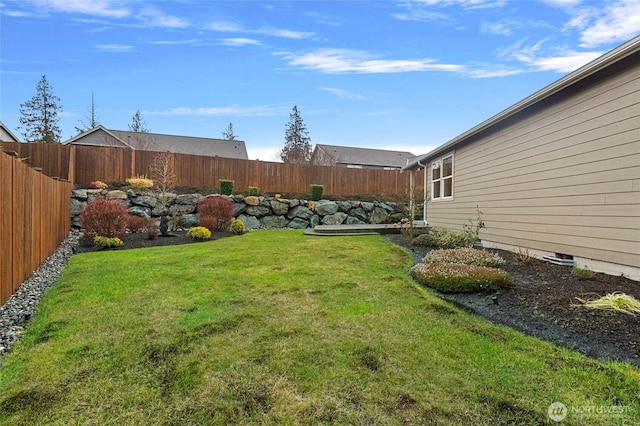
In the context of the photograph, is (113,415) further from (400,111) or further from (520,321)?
(400,111)

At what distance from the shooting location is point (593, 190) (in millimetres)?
4867

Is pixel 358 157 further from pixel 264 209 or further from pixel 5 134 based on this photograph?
pixel 5 134

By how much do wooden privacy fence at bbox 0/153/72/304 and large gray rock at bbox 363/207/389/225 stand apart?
446 inches

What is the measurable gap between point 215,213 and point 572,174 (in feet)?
29.8

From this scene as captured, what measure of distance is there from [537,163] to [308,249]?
4854 mm

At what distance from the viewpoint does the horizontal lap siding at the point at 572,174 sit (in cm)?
432

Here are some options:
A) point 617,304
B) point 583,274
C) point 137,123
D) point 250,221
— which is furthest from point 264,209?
point 137,123

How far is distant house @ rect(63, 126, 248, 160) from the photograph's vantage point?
72.3 feet

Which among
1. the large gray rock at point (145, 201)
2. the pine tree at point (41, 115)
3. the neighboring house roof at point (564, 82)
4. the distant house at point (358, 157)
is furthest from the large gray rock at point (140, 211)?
the pine tree at point (41, 115)

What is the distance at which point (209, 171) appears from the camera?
1374 centimetres

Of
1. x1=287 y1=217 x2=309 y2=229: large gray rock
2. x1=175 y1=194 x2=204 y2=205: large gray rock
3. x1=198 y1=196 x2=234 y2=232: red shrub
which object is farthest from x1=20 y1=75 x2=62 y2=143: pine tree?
x1=287 y1=217 x2=309 y2=229: large gray rock

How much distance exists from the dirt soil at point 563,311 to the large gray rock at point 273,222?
9.32 metres

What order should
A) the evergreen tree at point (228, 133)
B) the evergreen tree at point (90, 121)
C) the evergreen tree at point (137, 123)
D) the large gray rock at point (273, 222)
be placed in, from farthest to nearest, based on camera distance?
the evergreen tree at point (228, 133)
the evergreen tree at point (137, 123)
the evergreen tree at point (90, 121)
the large gray rock at point (273, 222)

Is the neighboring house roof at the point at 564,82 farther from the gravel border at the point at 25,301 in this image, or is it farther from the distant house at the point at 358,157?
the distant house at the point at 358,157
